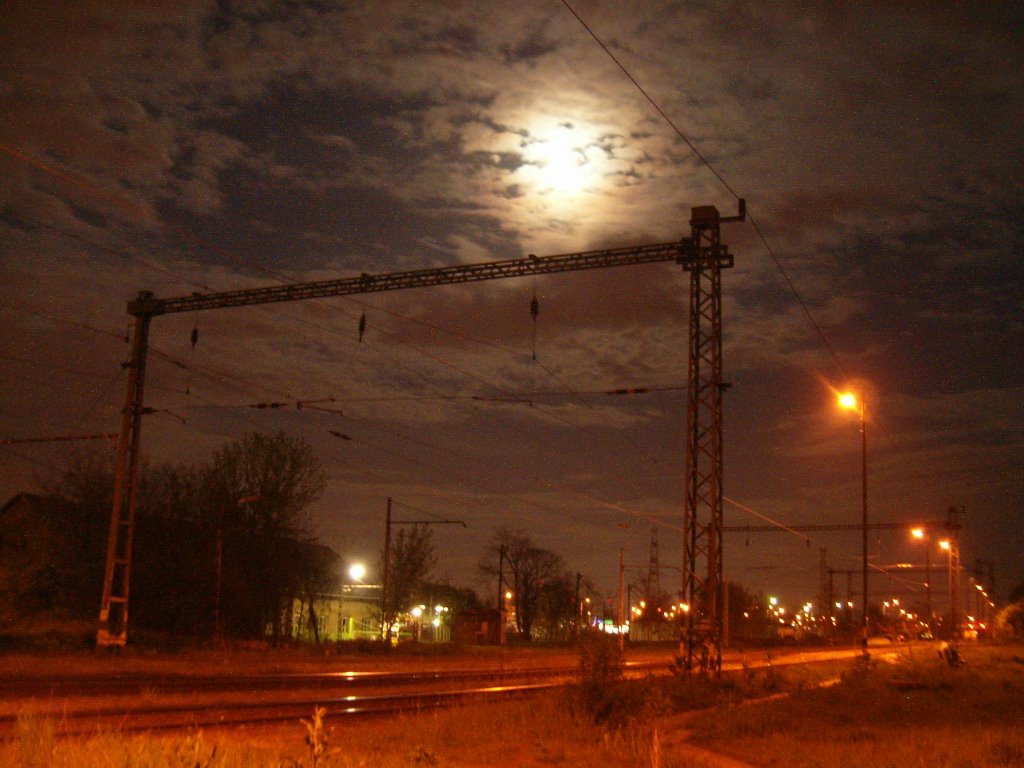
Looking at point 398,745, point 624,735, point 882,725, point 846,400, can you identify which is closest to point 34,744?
point 398,745

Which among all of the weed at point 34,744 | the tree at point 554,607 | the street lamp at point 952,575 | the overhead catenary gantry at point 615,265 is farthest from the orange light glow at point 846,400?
the tree at point 554,607

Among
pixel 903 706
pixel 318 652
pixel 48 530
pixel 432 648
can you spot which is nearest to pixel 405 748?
pixel 903 706

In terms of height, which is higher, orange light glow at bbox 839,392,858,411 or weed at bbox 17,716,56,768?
orange light glow at bbox 839,392,858,411

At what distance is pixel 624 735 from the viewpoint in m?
17.0

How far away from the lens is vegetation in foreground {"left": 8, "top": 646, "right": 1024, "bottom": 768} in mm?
9734

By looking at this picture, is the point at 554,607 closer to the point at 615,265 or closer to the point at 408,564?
the point at 408,564

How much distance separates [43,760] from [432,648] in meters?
50.8

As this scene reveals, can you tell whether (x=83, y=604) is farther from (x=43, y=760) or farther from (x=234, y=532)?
(x=43, y=760)

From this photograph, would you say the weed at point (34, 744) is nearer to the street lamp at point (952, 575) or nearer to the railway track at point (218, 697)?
the railway track at point (218, 697)

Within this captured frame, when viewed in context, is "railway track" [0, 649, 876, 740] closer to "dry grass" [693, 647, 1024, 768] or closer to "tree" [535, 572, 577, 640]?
"dry grass" [693, 647, 1024, 768]

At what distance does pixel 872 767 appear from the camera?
46.5 ft

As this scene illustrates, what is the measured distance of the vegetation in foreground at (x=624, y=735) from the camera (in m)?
9.73

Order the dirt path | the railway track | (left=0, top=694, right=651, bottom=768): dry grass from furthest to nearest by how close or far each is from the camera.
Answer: the railway track < the dirt path < (left=0, top=694, right=651, bottom=768): dry grass

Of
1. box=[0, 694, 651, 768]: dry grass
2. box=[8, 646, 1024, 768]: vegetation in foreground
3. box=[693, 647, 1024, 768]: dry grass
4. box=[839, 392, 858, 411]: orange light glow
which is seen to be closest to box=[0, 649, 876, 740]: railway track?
box=[0, 694, 651, 768]: dry grass
